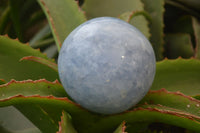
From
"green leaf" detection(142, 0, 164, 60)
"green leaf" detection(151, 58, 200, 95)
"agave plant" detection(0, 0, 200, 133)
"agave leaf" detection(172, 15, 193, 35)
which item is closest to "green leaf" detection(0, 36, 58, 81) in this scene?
"agave plant" detection(0, 0, 200, 133)

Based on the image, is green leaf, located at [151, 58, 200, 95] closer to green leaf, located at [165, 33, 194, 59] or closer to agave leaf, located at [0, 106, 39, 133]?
green leaf, located at [165, 33, 194, 59]

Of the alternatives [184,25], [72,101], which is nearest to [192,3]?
[184,25]

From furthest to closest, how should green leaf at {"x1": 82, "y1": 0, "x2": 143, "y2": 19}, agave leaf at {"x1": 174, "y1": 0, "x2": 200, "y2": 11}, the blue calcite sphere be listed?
agave leaf at {"x1": 174, "y1": 0, "x2": 200, "y2": 11} < green leaf at {"x1": 82, "y1": 0, "x2": 143, "y2": 19} < the blue calcite sphere

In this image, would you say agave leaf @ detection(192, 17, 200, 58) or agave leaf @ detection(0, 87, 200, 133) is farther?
agave leaf @ detection(192, 17, 200, 58)

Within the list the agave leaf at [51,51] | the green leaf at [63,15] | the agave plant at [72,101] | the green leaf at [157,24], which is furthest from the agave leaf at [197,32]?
the agave leaf at [51,51]

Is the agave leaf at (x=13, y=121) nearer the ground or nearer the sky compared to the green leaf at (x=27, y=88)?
nearer the ground

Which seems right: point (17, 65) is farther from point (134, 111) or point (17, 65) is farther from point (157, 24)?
point (157, 24)

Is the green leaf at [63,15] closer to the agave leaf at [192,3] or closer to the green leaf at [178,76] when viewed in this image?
the green leaf at [178,76]
